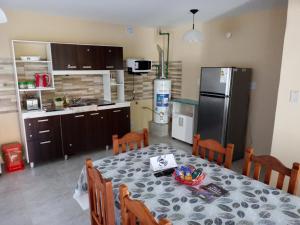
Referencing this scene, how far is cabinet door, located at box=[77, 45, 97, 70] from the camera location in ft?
11.6

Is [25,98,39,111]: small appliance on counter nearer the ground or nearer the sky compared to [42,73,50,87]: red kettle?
nearer the ground

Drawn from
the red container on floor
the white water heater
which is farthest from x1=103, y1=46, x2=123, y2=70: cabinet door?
the red container on floor

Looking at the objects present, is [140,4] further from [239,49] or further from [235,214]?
[235,214]

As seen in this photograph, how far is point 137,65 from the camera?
13.7 ft

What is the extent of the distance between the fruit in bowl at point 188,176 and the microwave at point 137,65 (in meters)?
2.94

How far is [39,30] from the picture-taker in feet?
11.4

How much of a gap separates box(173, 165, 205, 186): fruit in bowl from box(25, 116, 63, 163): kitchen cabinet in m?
2.45

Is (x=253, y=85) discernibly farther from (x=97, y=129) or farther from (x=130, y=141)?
(x=97, y=129)

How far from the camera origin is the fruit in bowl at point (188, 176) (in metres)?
1.48

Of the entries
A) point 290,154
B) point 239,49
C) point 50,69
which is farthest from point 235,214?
point 50,69

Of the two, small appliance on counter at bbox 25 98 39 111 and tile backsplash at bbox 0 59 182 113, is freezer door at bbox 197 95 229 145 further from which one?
small appliance on counter at bbox 25 98 39 111

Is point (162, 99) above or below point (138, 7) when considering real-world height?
below

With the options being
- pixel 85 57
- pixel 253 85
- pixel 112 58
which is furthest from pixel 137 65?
pixel 253 85

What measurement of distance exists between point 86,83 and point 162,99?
1559 millimetres
